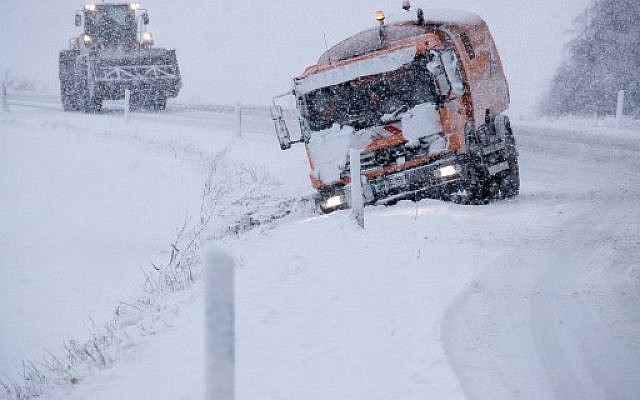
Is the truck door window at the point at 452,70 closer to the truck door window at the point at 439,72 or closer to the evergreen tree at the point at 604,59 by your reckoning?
the truck door window at the point at 439,72

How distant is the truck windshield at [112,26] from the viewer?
21266mm

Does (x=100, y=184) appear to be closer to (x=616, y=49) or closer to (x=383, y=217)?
(x=383, y=217)

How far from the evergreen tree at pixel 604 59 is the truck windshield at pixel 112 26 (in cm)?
1473

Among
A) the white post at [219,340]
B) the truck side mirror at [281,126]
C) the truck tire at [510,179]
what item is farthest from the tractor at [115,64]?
the white post at [219,340]

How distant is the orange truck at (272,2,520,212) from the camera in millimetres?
8430

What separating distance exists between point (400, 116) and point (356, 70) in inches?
34.6

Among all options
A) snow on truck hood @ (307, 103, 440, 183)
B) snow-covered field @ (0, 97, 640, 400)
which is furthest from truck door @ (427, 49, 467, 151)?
snow-covered field @ (0, 97, 640, 400)

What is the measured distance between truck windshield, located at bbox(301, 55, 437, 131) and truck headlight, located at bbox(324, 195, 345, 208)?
1.02 metres

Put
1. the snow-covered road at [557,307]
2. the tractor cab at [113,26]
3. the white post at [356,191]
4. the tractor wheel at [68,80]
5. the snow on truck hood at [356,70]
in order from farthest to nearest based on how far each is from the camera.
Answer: the tractor wheel at [68,80] → the tractor cab at [113,26] → the snow on truck hood at [356,70] → the white post at [356,191] → the snow-covered road at [557,307]

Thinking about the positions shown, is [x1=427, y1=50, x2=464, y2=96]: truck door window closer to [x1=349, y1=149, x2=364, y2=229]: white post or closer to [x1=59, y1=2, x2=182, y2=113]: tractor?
[x1=349, y1=149, x2=364, y2=229]: white post

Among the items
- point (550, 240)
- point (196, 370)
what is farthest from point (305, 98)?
point (196, 370)

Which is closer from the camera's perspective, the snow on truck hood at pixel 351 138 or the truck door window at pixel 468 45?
the snow on truck hood at pixel 351 138

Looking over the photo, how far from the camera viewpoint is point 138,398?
4.03 m

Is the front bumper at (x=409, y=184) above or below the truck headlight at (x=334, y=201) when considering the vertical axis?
above
